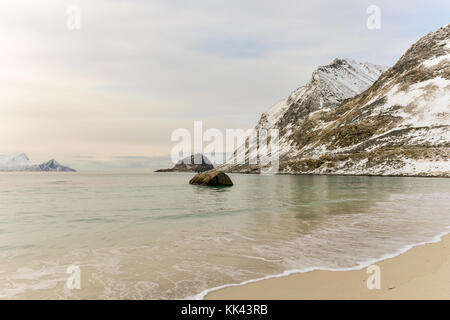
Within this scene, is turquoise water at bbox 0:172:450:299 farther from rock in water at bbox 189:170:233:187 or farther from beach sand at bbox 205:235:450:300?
rock in water at bbox 189:170:233:187

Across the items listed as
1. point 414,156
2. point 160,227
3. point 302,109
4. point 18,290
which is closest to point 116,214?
point 160,227

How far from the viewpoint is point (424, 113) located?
108 metres

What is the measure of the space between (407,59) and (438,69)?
1065 inches

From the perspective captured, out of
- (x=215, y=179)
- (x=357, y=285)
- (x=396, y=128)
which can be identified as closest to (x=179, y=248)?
(x=357, y=285)

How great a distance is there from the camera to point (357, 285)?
6.33 m

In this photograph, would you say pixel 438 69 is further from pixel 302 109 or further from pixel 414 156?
pixel 302 109

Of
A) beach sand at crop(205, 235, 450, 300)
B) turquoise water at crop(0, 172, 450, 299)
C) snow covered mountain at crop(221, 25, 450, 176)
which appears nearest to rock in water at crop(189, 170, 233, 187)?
turquoise water at crop(0, 172, 450, 299)

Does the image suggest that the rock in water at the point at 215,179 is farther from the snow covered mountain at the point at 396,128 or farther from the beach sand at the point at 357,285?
the snow covered mountain at the point at 396,128

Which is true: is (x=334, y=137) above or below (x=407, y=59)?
below

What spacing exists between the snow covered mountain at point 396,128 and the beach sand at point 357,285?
3426 inches

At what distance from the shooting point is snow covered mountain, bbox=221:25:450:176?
9014cm

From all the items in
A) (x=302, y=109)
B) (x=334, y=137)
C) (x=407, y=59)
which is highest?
(x=407, y=59)

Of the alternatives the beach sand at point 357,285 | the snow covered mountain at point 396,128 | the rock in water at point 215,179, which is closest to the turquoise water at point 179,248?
the beach sand at point 357,285

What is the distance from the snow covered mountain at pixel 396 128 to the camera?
9014 cm
